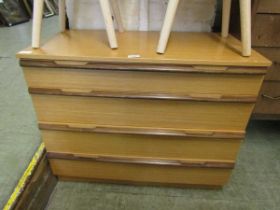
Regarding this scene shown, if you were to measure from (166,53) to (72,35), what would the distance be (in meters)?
0.43

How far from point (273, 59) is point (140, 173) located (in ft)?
2.44

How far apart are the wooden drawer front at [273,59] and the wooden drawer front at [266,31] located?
0.08 feet

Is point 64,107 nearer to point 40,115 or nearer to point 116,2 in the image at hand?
point 40,115

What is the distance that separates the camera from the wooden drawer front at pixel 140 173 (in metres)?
0.94

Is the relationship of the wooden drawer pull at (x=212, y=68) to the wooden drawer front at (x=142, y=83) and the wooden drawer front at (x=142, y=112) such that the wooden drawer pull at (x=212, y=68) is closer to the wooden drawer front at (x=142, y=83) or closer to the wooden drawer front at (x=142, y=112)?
the wooden drawer front at (x=142, y=83)

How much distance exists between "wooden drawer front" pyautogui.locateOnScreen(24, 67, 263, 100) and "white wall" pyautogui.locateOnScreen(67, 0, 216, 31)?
382 millimetres

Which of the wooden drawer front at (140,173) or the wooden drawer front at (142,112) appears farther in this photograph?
the wooden drawer front at (140,173)

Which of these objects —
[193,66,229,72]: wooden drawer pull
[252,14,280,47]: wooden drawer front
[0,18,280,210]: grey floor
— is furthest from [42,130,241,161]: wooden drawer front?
[252,14,280,47]: wooden drawer front

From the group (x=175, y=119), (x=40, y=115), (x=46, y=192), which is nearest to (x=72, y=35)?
(x=40, y=115)

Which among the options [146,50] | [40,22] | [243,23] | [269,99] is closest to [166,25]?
[146,50]

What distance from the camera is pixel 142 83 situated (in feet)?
2.39

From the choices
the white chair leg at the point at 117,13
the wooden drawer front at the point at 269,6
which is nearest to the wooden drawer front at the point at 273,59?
the wooden drawer front at the point at 269,6

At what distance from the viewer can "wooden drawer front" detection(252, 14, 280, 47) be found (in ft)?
2.78

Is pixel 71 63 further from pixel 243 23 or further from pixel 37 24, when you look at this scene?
pixel 243 23
